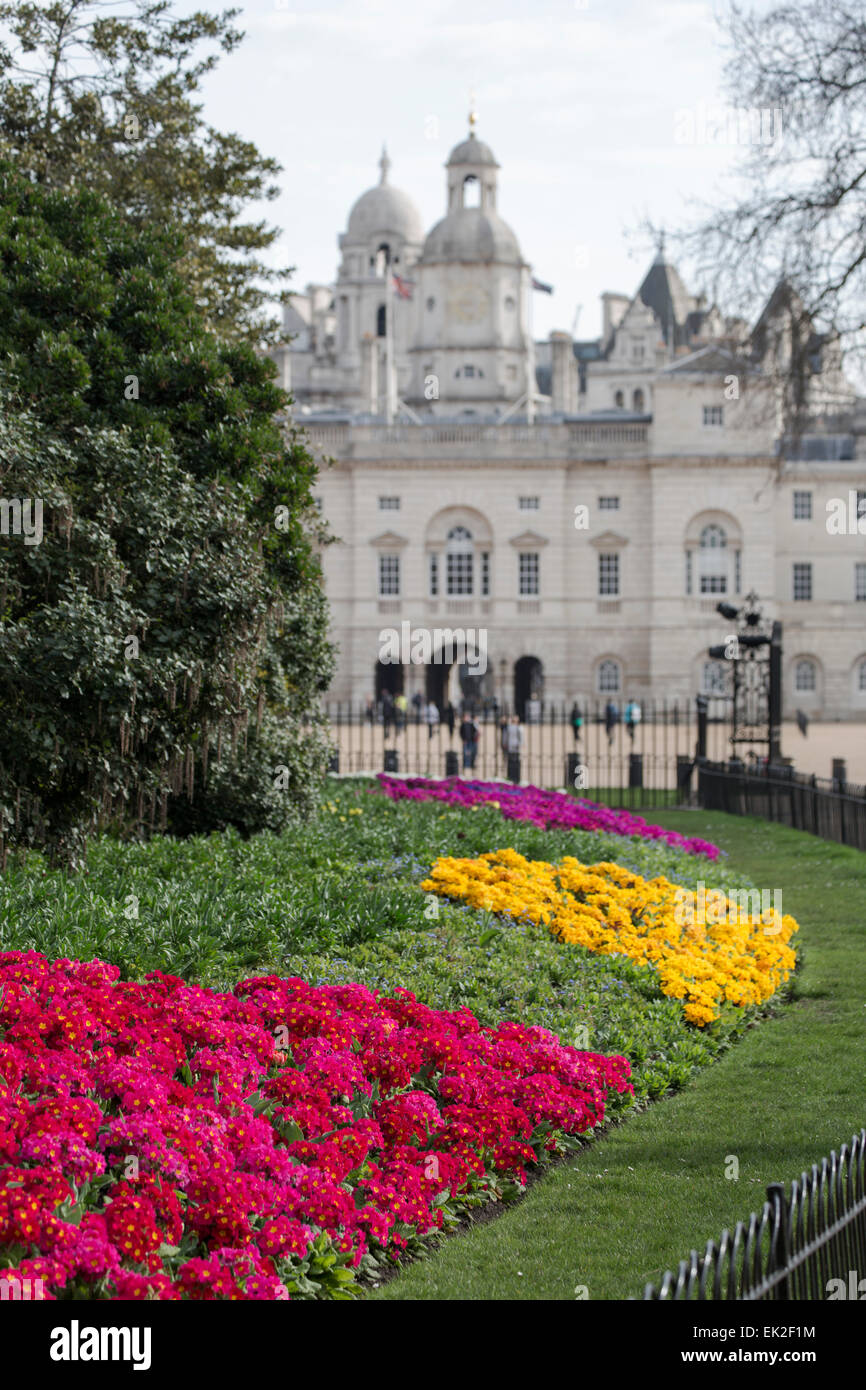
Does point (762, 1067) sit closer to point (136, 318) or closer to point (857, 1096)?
point (857, 1096)

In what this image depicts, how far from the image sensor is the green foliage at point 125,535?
31.9 feet

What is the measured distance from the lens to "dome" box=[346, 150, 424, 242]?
88250 mm

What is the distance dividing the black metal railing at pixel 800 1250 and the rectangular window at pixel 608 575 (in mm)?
55760

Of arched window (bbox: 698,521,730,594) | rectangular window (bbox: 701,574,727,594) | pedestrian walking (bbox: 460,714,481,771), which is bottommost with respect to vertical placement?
pedestrian walking (bbox: 460,714,481,771)

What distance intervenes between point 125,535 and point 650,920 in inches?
190

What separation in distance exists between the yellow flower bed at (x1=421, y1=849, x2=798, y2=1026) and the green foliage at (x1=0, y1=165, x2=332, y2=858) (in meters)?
2.37

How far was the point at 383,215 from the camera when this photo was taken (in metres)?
88.2

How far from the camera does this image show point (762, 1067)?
8.67m

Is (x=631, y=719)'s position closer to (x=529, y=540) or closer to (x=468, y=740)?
(x=468, y=740)

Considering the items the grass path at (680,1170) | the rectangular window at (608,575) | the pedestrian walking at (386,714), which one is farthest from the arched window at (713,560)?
the grass path at (680,1170)

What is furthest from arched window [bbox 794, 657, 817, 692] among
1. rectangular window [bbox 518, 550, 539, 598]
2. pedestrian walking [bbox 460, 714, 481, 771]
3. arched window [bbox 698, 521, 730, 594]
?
pedestrian walking [bbox 460, 714, 481, 771]

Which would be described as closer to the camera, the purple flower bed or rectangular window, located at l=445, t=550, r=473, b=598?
the purple flower bed

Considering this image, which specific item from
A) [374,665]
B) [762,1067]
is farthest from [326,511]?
[762,1067]

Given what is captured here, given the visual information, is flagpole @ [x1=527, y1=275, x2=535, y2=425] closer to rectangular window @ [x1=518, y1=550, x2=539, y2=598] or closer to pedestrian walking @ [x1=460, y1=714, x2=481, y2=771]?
Answer: rectangular window @ [x1=518, y1=550, x2=539, y2=598]
